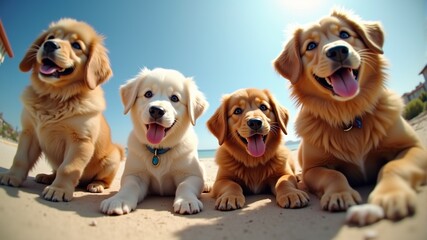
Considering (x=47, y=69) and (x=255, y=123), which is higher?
(x=47, y=69)

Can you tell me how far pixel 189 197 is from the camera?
10.5 ft

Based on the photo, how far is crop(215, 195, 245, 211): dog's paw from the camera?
10.1 feet

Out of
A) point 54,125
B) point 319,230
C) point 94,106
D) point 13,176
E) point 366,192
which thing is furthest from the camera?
point 94,106

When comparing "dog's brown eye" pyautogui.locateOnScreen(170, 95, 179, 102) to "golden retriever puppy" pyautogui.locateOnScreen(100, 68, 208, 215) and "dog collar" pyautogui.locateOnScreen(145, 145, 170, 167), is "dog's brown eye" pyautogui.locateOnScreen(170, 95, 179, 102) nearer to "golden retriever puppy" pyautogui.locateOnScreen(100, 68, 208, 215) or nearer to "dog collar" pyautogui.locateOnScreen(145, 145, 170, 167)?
"golden retriever puppy" pyautogui.locateOnScreen(100, 68, 208, 215)

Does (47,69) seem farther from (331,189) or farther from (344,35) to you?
(344,35)

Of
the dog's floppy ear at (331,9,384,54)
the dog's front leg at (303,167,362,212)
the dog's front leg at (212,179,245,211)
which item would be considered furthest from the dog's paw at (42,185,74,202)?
the dog's floppy ear at (331,9,384,54)

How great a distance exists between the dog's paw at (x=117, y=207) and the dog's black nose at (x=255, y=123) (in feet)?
5.82

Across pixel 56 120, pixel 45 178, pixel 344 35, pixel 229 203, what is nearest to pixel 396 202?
pixel 229 203

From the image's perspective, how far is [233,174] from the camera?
4145 millimetres

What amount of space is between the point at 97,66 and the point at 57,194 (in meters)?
1.87

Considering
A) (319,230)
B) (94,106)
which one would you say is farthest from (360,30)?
(94,106)

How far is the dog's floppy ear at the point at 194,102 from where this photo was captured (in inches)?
161

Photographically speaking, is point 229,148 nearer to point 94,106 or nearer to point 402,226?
point 94,106

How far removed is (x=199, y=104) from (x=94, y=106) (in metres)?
1.51
